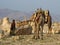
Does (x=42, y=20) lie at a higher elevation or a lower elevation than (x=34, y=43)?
higher

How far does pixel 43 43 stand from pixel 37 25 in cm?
238

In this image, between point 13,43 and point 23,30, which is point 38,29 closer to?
point 13,43

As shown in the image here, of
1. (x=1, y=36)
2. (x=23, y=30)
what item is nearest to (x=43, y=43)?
(x=1, y=36)

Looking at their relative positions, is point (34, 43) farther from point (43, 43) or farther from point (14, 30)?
point (14, 30)

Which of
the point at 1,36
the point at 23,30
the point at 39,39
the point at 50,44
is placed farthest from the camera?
the point at 23,30

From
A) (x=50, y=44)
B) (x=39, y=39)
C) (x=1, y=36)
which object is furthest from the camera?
(x=1, y=36)

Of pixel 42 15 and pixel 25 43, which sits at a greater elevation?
pixel 42 15

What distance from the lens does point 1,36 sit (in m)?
24.3

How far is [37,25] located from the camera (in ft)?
70.2

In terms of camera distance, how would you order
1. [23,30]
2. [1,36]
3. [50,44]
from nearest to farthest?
[50,44] < [1,36] < [23,30]

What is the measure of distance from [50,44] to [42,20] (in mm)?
2930

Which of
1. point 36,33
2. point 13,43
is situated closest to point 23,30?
point 36,33

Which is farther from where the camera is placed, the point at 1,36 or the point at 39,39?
the point at 1,36

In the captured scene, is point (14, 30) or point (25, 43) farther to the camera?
point (14, 30)
